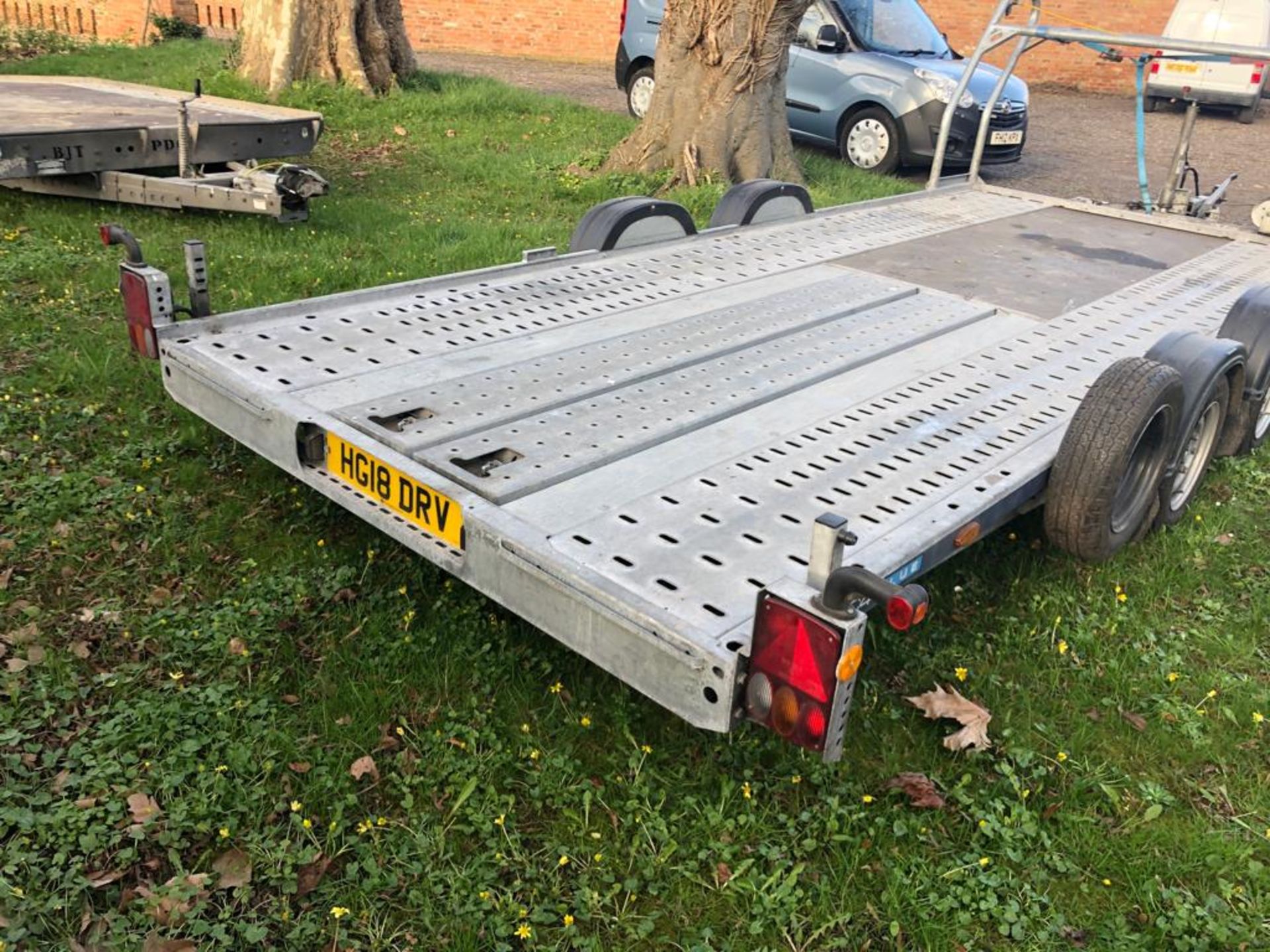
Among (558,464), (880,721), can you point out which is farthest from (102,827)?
(880,721)

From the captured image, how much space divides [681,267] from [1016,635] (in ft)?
8.39

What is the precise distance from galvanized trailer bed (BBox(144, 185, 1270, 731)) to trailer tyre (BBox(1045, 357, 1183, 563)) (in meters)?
0.10

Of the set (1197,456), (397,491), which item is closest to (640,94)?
(1197,456)

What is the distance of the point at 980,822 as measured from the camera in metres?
2.89

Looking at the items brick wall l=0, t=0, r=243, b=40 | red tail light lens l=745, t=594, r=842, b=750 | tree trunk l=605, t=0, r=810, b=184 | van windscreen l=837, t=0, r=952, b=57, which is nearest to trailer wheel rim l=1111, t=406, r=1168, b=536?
red tail light lens l=745, t=594, r=842, b=750

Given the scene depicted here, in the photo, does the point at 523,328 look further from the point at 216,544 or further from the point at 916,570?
the point at 916,570

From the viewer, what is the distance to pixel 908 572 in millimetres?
2768

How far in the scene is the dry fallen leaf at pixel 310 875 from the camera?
262cm

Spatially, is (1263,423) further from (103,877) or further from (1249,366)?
(103,877)

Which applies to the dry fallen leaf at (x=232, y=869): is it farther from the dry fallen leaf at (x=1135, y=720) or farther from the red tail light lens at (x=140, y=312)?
the dry fallen leaf at (x=1135, y=720)

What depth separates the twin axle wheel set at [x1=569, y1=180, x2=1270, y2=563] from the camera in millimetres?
3396

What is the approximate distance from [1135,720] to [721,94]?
7263 millimetres

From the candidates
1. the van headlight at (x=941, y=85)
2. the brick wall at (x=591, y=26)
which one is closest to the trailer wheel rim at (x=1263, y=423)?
the van headlight at (x=941, y=85)

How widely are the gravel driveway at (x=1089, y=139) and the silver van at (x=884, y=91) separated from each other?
668 millimetres
